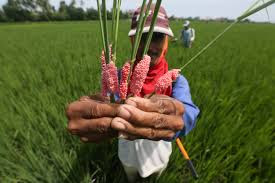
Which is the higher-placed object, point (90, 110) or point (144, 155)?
point (90, 110)

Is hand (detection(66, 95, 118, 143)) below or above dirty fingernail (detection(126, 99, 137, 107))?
below

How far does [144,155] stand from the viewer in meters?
0.76

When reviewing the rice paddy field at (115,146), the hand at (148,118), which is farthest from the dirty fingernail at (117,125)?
the rice paddy field at (115,146)

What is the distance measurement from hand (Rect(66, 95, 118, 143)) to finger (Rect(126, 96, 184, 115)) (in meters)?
0.03

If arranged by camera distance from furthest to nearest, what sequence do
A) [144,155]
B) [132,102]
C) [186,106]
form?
[144,155] → [186,106] → [132,102]

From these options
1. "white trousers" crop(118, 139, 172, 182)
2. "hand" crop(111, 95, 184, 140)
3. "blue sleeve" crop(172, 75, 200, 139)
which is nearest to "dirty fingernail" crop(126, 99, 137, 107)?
"hand" crop(111, 95, 184, 140)

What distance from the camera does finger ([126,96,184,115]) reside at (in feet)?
1.08

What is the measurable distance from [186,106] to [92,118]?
12.5 inches

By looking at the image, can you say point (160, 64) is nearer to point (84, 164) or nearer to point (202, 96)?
point (84, 164)

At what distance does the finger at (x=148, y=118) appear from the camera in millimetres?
327

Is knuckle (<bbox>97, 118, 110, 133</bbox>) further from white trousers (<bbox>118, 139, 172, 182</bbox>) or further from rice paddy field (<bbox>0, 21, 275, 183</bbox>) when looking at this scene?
rice paddy field (<bbox>0, 21, 275, 183</bbox>)

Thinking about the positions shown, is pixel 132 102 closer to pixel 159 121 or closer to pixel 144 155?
pixel 159 121

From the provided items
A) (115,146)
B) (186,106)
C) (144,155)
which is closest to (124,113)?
(186,106)

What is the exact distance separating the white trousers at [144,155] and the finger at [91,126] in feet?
1.31
